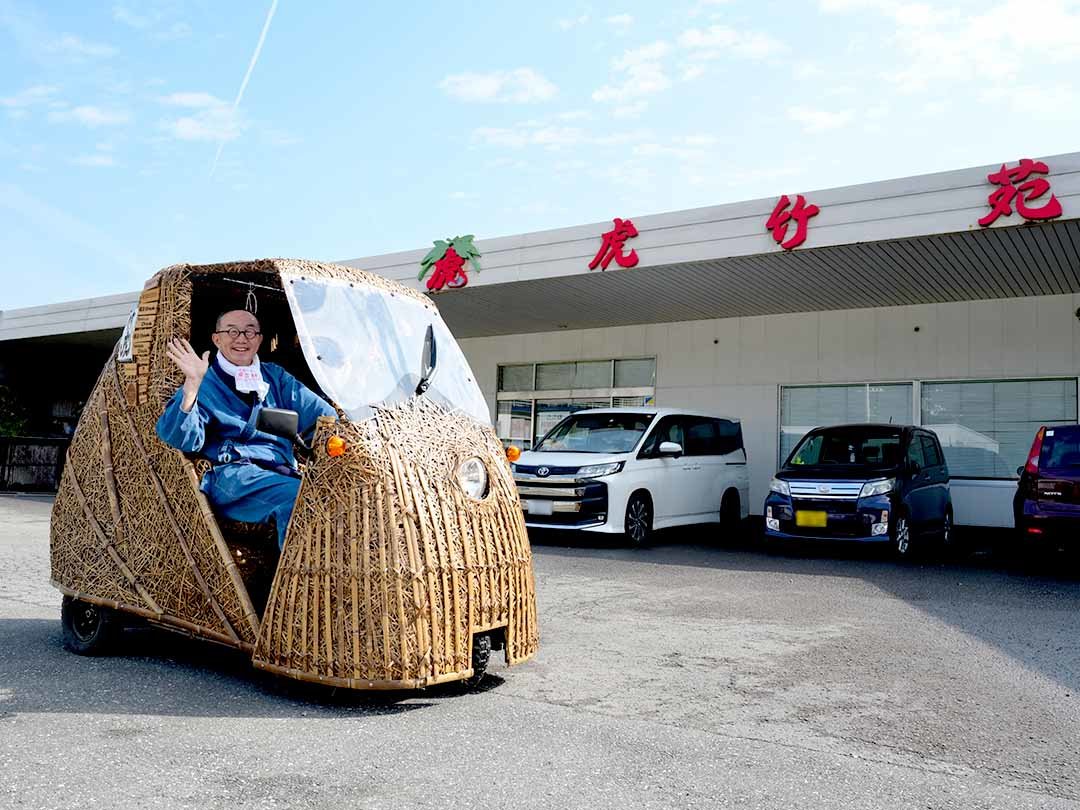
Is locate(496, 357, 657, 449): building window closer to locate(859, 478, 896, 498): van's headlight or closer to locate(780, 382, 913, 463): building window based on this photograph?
locate(780, 382, 913, 463): building window

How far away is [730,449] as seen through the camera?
1436 centimetres

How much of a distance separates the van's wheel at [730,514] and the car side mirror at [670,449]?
6.16 ft

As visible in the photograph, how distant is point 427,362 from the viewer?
185 inches

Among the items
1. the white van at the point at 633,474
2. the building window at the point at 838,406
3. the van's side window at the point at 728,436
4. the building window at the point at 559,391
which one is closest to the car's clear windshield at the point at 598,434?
the white van at the point at 633,474

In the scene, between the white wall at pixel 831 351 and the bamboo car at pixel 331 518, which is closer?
the bamboo car at pixel 331 518

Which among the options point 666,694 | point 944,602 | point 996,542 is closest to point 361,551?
point 666,694

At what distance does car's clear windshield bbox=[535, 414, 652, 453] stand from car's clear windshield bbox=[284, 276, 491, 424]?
724cm

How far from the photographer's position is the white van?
11438 millimetres

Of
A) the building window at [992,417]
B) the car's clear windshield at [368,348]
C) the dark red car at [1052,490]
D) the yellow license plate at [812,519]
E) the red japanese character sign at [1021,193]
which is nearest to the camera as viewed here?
the car's clear windshield at [368,348]

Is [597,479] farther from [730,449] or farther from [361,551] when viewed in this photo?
[361,551]

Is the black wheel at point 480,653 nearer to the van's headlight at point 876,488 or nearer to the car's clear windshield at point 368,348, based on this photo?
the car's clear windshield at point 368,348

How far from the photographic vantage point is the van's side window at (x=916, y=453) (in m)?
11.6

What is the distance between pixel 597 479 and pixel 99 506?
7097 mm

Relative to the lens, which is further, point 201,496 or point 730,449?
point 730,449
